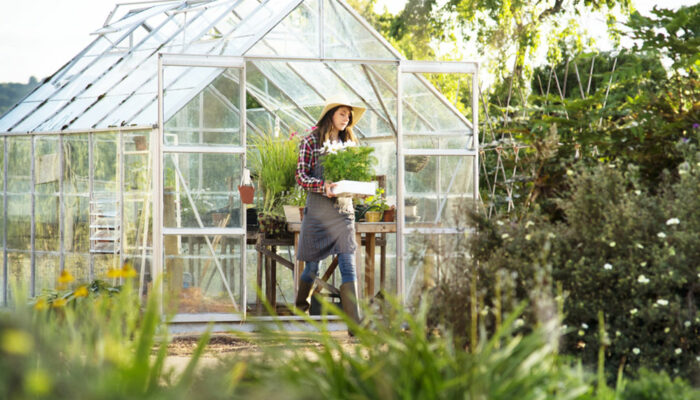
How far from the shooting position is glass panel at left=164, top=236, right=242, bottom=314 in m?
6.85

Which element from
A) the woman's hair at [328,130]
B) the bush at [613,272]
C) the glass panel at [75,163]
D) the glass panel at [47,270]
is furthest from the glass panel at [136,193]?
the bush at [613,272]

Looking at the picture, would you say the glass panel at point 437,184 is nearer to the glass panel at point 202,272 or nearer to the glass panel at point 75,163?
the glass panel at point 202,272

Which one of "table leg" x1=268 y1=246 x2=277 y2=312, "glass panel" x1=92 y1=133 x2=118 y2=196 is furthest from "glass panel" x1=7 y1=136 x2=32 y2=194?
"table leg" x1=268 y1=246 x2=277 y2=312

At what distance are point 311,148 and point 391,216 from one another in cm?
134

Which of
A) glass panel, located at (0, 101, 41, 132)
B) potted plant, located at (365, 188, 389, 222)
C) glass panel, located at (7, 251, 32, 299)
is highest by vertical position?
glass panel, located at (0, 101, 41, 132)

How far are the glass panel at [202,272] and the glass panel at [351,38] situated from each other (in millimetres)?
1882

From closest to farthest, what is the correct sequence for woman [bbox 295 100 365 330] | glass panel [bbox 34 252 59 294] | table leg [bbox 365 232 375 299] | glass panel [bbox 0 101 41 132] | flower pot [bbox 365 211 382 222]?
woman [bbox 295 100 365 330], table leg [bbox 365 232 375 299], flower pot [bbox 365 211 382 222], glass panel [bbox 34 252 59 294], glass panel [bbox 0 101 41 132]

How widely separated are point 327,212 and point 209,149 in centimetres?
125

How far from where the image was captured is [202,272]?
22.7 feet

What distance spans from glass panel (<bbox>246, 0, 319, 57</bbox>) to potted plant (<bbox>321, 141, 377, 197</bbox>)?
4.31ft

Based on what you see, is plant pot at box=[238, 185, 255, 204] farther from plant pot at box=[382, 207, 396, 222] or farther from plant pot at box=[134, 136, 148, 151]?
plant pot at box=[134, 136, 148, 151]

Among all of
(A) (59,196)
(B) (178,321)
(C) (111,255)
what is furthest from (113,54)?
(B) (178,321)

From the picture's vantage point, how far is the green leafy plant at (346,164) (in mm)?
6016

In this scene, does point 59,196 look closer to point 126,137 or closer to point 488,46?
point 126,137
